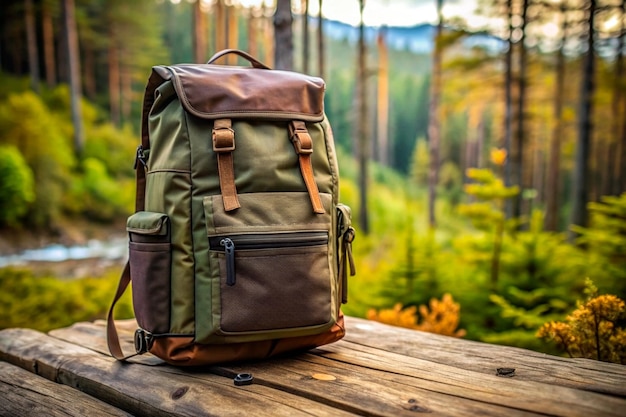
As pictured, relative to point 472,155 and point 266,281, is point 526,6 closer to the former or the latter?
point 266,281

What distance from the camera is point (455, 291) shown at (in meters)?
4.41

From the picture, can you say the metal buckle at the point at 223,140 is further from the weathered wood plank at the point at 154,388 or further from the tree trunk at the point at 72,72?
the tree trunk at the point at 72,72

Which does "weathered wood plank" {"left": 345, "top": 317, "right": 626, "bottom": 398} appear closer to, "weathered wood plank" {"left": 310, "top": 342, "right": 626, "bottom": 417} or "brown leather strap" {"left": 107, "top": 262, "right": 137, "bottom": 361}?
"weathered wood plank" {"left": 310, "top": 342, "right": 626, "bottom": 417}

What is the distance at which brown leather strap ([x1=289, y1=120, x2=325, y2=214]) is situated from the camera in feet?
5.94

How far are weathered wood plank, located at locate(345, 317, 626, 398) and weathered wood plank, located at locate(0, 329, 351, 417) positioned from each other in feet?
2.21

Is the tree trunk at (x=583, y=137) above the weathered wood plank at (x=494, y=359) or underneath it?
above

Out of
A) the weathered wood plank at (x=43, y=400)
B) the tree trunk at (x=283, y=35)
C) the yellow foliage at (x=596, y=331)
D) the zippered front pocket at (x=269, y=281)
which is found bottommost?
the weathered wood plank at (x=43, y=400)

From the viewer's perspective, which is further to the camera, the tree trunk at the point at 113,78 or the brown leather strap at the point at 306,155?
the tree trunk at the point at 113,78

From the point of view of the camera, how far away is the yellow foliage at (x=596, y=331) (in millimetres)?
2068

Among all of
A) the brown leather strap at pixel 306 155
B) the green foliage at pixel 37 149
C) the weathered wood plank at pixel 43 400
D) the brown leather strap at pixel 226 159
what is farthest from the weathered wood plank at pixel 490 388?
the green foliage at pixel 37 149

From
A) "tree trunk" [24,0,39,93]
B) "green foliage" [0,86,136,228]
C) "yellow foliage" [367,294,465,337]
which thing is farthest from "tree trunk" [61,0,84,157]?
"yellow foliage" [367,294,465,337]

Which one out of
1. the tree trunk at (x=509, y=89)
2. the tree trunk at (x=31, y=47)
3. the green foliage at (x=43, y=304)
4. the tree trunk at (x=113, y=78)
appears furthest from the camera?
the tree trunk at (x=113, y=78)

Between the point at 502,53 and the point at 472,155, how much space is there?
78.7 feet

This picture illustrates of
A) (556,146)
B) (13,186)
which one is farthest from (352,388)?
(556,146)
